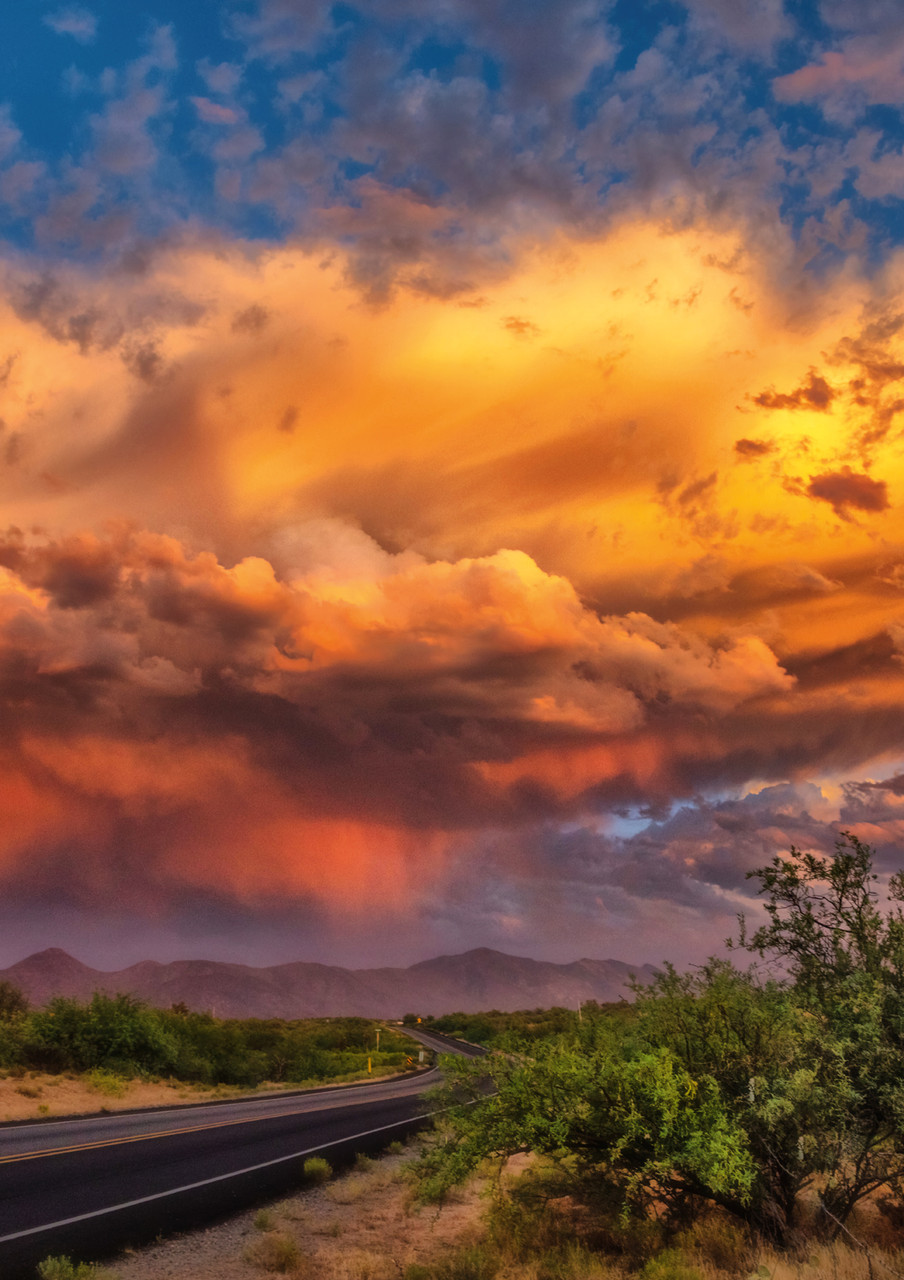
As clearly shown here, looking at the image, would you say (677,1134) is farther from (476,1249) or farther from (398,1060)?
(398,1060)

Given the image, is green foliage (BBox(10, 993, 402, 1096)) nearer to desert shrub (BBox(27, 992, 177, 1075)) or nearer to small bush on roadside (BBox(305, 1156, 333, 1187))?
desert shrub (BBox(27, 992, 177, 1075))

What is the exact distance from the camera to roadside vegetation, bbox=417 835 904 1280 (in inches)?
431

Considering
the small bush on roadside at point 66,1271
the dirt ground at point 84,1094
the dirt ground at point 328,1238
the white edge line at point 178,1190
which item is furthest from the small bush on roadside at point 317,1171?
the dirt ground at point 84,1094

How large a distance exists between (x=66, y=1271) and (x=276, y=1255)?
3.28 m

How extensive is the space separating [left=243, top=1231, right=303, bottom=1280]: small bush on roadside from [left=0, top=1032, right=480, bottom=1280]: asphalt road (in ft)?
5.42

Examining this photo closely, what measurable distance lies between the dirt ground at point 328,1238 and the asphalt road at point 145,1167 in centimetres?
69

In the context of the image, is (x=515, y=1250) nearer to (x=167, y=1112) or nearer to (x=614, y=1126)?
(x=614, y=1126)

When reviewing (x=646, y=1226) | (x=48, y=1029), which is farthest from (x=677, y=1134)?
(x=48, y=1029)

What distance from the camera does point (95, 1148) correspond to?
20391mm

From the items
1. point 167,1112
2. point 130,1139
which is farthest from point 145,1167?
point 167,1112

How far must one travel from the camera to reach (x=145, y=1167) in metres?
18.6

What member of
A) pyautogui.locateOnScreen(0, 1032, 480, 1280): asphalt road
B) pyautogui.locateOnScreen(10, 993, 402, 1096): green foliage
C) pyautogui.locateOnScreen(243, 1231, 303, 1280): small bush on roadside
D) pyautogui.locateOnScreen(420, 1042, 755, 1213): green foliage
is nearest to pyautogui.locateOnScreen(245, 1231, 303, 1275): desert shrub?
pyautogui.locateOnScreen(243, 1231, 303, 1280): small bush on roadside

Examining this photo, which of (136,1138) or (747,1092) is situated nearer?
(747,1092)

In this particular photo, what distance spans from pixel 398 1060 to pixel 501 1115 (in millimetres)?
76315
